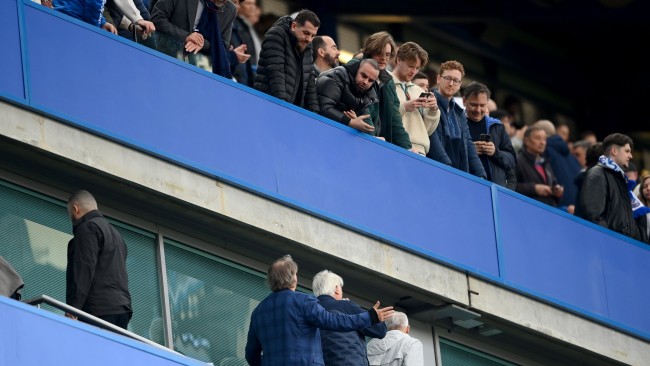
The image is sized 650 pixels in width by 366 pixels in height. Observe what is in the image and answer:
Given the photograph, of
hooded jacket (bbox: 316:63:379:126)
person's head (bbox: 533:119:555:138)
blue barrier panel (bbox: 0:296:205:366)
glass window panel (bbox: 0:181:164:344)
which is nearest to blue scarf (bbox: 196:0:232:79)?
hooded jacket (bbox: 316:63:379:126)

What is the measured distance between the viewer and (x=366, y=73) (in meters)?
16.0

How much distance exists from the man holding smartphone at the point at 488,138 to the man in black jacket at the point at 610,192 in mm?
868

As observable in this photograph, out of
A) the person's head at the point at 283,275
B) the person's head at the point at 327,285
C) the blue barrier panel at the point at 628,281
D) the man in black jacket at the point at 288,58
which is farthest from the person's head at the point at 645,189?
the person's head at the point at 283,275

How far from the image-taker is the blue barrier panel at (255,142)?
14.6 meters

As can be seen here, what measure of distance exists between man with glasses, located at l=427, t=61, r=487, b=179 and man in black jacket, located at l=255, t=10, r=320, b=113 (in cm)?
160

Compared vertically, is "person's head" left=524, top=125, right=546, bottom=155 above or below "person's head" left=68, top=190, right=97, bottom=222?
above

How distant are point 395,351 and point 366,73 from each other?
2.74 m

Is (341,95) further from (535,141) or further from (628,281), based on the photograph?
(628,281)

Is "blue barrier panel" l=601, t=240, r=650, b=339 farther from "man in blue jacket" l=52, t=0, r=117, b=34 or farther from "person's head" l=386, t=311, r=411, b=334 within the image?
"man in blue jacket" l=52, t=0, r=117, b=34

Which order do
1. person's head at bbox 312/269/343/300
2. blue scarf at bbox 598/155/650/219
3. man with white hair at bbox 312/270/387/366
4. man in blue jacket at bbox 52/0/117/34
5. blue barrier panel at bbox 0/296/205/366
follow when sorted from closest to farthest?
blue barrier panel at bbox 0/296/205/366, man with white hair at bbox 312/270/387/366, person's head at bbox 312/269/343/300, man in blue jacket at bbox 52/0/117/34, blue scarf at bbox 598/155/650/219

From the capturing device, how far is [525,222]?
18.2 m

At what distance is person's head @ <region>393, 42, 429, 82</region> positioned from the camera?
16719mm

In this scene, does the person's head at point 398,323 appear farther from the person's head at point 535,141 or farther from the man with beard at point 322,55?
the person's head at point 535,141

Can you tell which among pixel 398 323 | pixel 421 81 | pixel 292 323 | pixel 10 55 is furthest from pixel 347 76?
pixel 292 323
